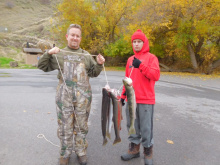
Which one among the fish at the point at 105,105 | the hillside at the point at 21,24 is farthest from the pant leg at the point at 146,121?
the hillside at the point at 21,24

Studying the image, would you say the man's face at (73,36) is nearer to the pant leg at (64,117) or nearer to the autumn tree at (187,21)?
the pant leg at (64,117)

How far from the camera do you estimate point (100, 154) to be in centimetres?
323

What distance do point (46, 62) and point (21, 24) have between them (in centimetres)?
5819

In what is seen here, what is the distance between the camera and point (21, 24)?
168 feet

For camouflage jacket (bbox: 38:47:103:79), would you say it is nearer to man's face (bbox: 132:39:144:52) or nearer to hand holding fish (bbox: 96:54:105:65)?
hand holding fish (bbox: 96:54:105:65)

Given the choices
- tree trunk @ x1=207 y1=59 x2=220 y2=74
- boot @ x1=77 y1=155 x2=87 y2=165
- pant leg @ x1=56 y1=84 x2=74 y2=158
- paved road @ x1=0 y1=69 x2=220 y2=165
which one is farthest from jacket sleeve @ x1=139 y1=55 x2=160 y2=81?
tree trunk @ x1=207 y1=59 x2=220 y2=74

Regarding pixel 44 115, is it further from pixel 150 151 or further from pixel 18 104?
pixel 150 151

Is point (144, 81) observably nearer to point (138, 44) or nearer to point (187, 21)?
point (138, 44)

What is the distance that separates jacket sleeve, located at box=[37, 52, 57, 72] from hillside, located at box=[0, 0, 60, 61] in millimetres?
629

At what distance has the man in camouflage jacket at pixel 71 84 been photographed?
2615mm

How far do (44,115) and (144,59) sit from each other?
3.88 meters

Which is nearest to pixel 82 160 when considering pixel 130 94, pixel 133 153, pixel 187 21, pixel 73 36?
pixel 133 153

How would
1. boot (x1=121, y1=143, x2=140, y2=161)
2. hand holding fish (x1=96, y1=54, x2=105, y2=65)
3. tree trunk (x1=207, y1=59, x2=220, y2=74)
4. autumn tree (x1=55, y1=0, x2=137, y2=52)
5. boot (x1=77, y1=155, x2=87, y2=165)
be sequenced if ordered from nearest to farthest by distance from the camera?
hand holding fish (x1=96, y1=54, x2=105, y2=65), boot (x1=77, y1=155, x2=87, y2=165), boot (x1=121, y1=143, x2=140, y2=161), tree trunk (x1=207, y1=59, x2=220, y2=74), autumn tree (x1=55, y1=0, x2=137, y2=52)

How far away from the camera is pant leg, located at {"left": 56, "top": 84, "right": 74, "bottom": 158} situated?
105 inches
